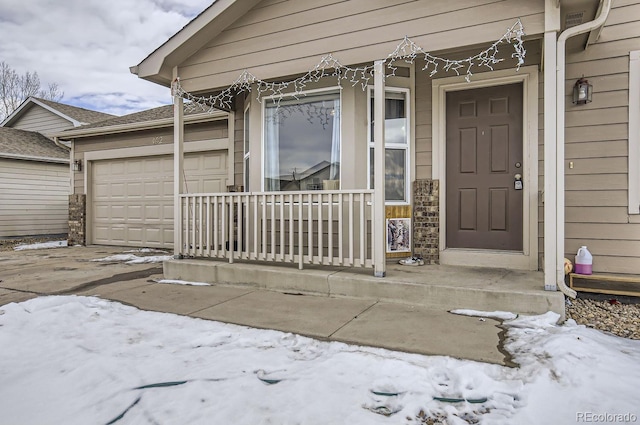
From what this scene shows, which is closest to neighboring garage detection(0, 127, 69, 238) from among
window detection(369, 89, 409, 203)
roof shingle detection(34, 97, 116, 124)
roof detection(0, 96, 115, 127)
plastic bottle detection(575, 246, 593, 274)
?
roof detection(0, 96, 115, 127)

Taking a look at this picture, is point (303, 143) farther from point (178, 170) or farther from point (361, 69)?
point (178, 170)

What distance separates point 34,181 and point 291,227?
1024 cm

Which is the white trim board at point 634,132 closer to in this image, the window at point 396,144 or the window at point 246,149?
the window at point 396,144

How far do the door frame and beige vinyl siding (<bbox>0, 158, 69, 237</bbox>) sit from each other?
11.2m

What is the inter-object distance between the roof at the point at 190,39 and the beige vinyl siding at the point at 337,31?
8 centimetres

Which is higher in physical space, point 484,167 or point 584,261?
point 484,167

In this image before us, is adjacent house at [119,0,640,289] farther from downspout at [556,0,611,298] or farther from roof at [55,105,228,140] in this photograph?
roof at [55,105,228,140]

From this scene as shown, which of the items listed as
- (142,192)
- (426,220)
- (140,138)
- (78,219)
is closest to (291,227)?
(426,220)

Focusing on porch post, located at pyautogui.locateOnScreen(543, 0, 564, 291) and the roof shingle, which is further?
the roof shingle

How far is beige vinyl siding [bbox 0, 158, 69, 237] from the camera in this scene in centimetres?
1042

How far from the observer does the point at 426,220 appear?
467 centimetres

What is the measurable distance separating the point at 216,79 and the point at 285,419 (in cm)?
400

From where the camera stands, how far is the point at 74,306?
3477mm

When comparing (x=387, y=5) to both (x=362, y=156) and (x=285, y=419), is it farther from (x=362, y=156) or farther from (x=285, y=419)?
(x=285, y=419)
